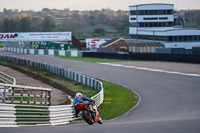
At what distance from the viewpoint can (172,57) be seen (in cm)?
4778

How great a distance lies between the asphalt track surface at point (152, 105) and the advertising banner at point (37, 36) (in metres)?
22.8

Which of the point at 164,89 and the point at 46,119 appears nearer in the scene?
the point at 46,119

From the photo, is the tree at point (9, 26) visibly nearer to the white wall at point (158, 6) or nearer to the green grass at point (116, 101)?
the white wall at point (158, 6)

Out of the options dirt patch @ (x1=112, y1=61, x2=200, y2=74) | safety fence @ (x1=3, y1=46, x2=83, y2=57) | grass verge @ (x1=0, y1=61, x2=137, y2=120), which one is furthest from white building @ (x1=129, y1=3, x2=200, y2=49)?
grass verge @ (x1=0, y1=61, x2=137, y2=120)

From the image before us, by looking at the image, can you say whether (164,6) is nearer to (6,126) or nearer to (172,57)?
(172,57)

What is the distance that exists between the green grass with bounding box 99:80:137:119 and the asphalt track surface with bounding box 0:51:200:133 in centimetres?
55

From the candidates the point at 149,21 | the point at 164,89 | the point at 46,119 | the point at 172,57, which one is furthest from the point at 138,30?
the point at 46,119

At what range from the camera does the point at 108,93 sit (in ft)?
93.2

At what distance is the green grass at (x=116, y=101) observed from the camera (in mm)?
21375

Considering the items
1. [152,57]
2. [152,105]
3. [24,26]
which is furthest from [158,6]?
[24,26]

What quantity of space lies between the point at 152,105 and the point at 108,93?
18.3ft

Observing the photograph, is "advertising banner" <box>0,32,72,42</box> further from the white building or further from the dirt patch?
the dirt patch

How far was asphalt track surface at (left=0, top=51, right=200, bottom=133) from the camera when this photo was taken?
43.4 feet

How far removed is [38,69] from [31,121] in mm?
32254
